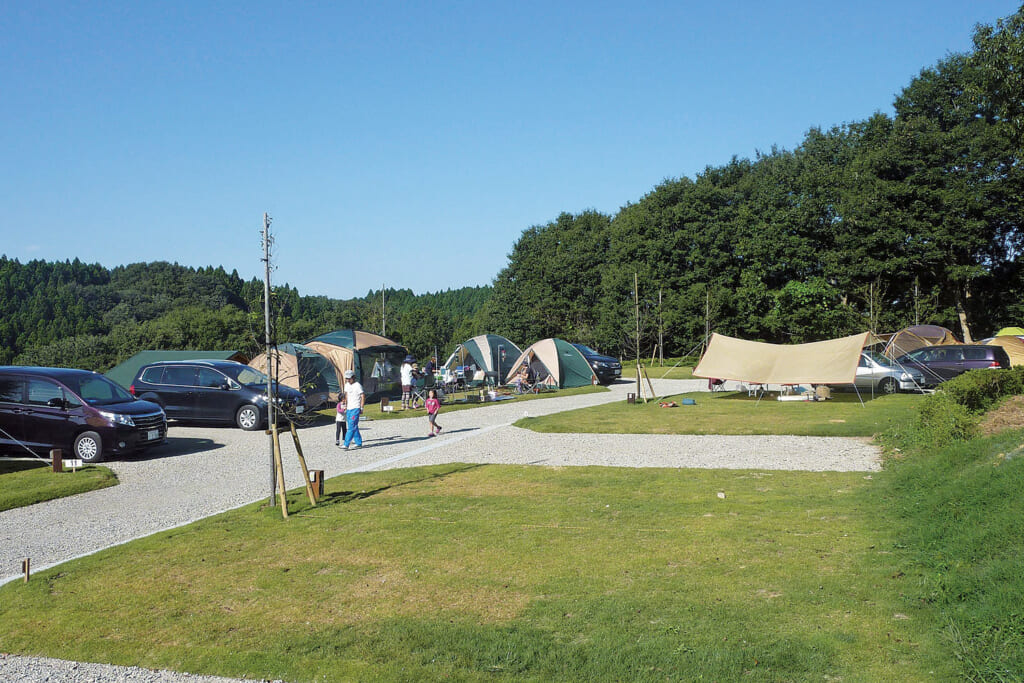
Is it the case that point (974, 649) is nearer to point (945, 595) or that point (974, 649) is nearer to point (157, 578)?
point (945, 595)

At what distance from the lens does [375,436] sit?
1745 centimetres

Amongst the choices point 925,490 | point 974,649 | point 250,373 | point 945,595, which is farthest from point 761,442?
point 250,373

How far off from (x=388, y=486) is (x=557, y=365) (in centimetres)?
2033

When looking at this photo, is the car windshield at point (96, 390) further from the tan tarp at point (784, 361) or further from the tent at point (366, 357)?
the tan tarp at point (784, 361)

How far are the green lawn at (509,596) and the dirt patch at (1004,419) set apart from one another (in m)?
3.09

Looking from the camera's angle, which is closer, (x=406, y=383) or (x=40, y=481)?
(x=40, y=481)

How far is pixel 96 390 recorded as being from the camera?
14.9m

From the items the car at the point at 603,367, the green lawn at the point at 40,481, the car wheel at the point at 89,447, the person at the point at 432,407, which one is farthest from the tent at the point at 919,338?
the green lawn at the point at 40,481

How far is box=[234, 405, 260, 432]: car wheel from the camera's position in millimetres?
18797

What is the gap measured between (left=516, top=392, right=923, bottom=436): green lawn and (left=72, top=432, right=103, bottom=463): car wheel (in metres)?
9.15

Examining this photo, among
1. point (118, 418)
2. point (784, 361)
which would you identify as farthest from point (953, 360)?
Answer: point (118, 418)

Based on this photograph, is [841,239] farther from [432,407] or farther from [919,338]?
[432,407]

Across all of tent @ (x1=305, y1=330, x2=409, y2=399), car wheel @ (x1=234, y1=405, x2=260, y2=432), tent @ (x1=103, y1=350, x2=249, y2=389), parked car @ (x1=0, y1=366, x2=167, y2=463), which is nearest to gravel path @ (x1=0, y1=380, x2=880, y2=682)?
car wheel @ (x1=234, y1=405, x2=260, y2=432)

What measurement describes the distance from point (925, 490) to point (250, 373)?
16.1 meters
